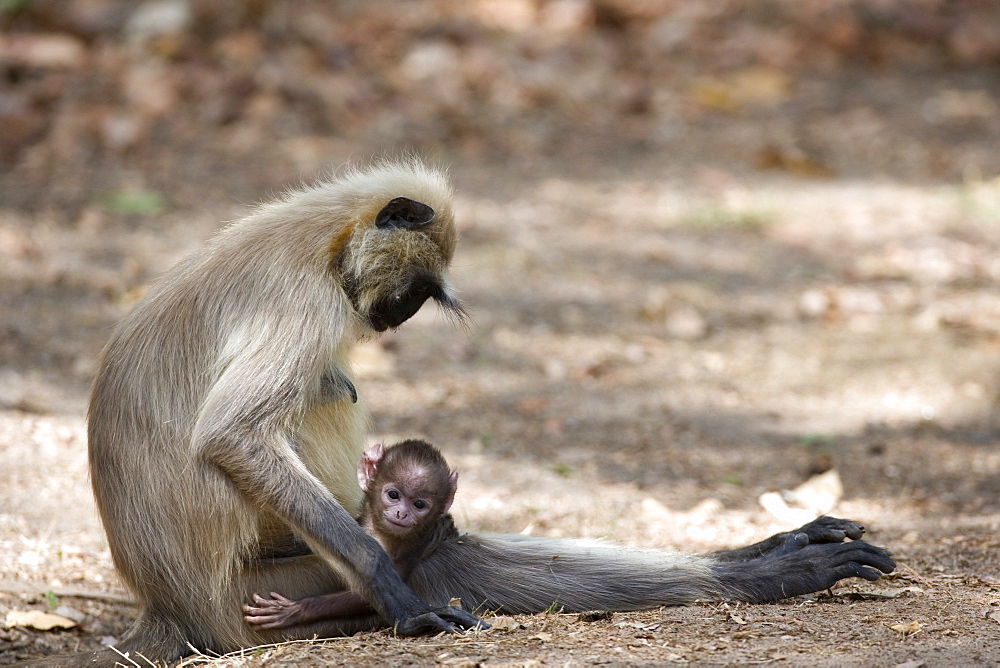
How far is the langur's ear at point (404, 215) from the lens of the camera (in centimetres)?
358

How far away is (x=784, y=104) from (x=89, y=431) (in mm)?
8893

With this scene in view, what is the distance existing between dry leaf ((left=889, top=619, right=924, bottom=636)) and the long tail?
55 centimetres

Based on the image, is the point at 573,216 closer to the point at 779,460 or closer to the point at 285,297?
the point at 779,460

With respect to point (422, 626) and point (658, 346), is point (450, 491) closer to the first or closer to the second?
point (422, 626)

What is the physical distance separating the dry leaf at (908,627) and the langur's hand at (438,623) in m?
1.11

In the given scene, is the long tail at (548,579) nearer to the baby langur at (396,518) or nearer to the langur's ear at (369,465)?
the baby langur at (396,518)

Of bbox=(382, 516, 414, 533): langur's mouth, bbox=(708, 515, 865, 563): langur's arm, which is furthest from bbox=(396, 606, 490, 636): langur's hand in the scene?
bbox=(708, 515, 865, 563): langur's arm

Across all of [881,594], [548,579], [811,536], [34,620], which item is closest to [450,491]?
[548,579]

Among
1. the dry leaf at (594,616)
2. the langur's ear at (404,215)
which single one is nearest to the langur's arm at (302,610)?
the dry leaf at (594,616)

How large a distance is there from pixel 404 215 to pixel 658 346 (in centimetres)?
352

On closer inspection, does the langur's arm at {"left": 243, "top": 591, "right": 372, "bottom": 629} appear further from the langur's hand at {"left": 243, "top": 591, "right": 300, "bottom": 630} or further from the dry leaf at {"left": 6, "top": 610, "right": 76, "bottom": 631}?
the dry leaf at {"left": 6, "top": 610, "right": 76, "bottom": 631}

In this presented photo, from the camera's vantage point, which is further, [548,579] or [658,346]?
[658,346]

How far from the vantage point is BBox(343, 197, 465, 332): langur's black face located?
11.5 feet

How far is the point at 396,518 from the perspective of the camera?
135 inches
